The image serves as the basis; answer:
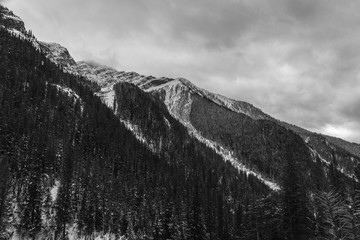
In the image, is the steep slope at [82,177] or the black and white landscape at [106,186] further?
the steep slope at [82,177]

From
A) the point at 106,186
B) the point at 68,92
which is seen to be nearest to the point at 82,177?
the point at 106,186

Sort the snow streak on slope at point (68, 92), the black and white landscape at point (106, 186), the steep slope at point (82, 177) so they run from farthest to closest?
1. the snow streak on slope at point (68, 92)
2. the steep slope at point (82, 177)
3. the black and white landscape at point (106, 186)

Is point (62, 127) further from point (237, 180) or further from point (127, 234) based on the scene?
point (237, 180)

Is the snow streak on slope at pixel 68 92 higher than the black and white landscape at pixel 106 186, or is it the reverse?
the snow streak on slope at pixel 68 92

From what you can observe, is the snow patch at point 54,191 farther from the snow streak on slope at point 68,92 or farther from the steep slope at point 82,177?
the snow streak on slope at point 68,92

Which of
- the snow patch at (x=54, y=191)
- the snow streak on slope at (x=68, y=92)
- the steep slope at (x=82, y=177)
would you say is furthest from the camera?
the snow streak on slope at (x=68, y=92)

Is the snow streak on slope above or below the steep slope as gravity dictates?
above

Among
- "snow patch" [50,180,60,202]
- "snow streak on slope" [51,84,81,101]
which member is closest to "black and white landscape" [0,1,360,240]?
"snow patch" [50,180,60,202]

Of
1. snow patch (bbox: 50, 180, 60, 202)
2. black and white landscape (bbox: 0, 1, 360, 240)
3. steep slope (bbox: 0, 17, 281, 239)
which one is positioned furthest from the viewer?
snow patch (bbox: 50, 180, 60, 202)

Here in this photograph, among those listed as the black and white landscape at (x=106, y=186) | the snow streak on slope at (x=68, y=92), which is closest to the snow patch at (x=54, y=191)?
the black and white landscape at (x=106, y=186)

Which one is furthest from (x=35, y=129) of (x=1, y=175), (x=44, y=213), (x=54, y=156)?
(x=1, y=175)

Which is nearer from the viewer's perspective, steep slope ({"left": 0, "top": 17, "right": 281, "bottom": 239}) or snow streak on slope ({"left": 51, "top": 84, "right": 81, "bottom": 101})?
steep slope ({"left": 0, "top": 17, "right": 281, "bottom": 239})

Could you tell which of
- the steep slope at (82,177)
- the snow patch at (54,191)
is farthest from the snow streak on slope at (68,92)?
the snow patch at (54,191)

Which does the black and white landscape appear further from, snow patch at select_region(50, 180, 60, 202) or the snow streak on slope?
the snow streak on slope
